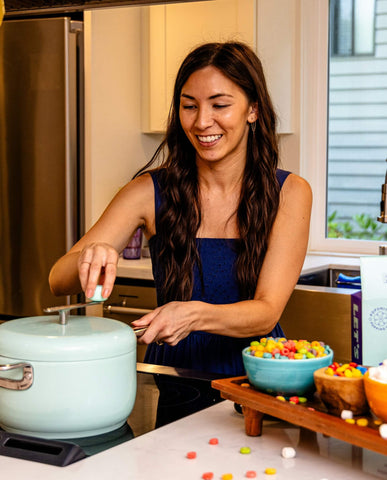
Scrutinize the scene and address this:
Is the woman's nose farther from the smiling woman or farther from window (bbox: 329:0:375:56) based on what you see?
window (bbox: 329:0:375:56)

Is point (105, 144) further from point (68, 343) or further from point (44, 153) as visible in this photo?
point (68, 343)

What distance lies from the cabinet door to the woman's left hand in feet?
6.58

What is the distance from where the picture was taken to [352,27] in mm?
3502

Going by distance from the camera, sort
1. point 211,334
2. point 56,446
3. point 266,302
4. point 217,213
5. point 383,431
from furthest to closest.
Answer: point 217,213, point 211,334, point 266,302, point 56,446, point 383,431

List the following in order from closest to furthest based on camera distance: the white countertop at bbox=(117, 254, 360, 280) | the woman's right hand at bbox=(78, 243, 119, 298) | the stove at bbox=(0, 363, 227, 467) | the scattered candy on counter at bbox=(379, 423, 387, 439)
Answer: the scattered candy on counter at bbox=(379, 423, 387, 439) < the stove at bbox=(0, 363, 227, 467) < the woman's right hand at bbox=(78, 243, 119, 298) < the white countertop at bbox=(117, 254, 360, 280)

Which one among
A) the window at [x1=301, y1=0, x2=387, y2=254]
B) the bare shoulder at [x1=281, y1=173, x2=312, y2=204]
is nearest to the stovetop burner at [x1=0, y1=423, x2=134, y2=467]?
the bare shoulder at [x1=281, y1=173, x2=312, y2=204]

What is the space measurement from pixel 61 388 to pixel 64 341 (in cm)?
7

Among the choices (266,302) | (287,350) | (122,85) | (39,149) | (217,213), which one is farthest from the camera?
(122,85)

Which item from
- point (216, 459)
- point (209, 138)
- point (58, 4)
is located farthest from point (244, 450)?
point (58, 4)

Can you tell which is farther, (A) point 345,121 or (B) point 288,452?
(A) point 345,121

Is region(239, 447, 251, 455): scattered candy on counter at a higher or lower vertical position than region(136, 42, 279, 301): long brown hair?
lower

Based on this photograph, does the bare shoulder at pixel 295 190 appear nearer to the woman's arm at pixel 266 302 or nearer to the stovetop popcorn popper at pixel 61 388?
the woman's arm at pixel 266 302

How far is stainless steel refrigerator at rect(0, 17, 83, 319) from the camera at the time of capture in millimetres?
3258

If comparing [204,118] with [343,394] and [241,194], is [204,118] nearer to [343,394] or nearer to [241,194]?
[241,194]
